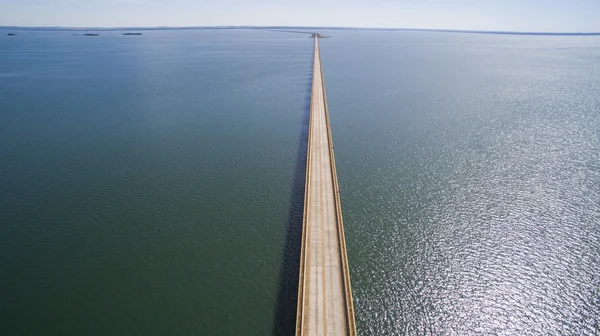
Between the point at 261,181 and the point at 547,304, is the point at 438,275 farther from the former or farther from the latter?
the point at 261,181

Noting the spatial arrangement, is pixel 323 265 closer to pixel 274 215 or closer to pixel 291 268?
pixel 291 268

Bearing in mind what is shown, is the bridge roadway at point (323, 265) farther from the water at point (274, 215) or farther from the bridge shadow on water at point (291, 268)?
the water at point (274, 215)

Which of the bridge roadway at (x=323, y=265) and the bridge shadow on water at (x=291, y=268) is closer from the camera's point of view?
the bridge roadway at (x=323, y=265)

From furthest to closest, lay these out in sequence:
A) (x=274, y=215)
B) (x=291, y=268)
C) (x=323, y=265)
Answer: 1. (x=274, y=215)
2. (x=291, y=268)
3. (x=323, y=265)

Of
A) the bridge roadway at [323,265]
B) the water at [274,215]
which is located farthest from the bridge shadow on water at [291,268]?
the bridge roadway at [323,265]

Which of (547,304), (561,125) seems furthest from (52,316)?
(561,125)

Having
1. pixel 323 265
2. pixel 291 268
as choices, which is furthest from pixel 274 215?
pixel 323 265
